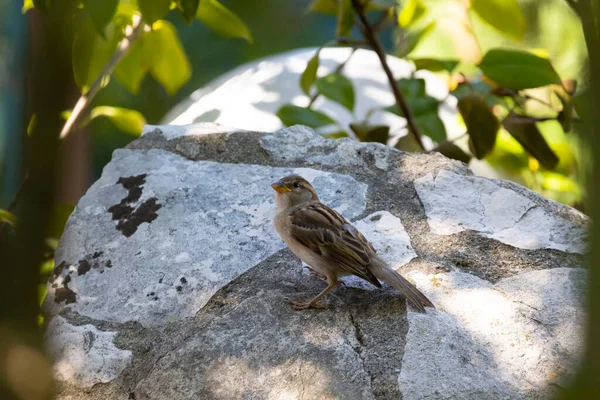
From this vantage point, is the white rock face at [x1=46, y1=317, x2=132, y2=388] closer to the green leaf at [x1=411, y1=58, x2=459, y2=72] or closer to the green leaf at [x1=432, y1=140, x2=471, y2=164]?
the green leaf at [x1=432, y1=140, x2=471, y2=164]

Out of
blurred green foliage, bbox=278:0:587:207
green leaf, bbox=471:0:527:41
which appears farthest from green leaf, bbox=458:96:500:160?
green leaf, bbox=471:0:527:41

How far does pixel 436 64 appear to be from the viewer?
3924 millimetres

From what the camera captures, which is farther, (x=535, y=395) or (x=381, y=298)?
(x=381, y=298)

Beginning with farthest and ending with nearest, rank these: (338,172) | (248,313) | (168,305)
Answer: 1. (338,172)
2. (168,305)
3. (248,313)

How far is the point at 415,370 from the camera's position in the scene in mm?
1969

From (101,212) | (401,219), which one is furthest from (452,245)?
(101,212)

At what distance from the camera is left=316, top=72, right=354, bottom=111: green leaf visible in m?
3.79

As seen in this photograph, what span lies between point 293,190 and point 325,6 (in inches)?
67.7

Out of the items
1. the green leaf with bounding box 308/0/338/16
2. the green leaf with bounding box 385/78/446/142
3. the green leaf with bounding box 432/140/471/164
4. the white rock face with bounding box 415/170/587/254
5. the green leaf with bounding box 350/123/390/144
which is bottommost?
the green leaf with bounding box 432/140/471/164

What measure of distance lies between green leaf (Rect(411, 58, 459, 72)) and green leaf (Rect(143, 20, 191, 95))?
1.34 metres

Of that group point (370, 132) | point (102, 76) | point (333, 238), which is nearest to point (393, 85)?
point (370, 132)

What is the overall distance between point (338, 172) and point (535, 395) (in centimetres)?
134

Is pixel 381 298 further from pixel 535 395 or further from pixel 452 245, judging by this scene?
pixel 535 395

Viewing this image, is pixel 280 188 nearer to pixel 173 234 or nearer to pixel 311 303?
pixel 173 234
